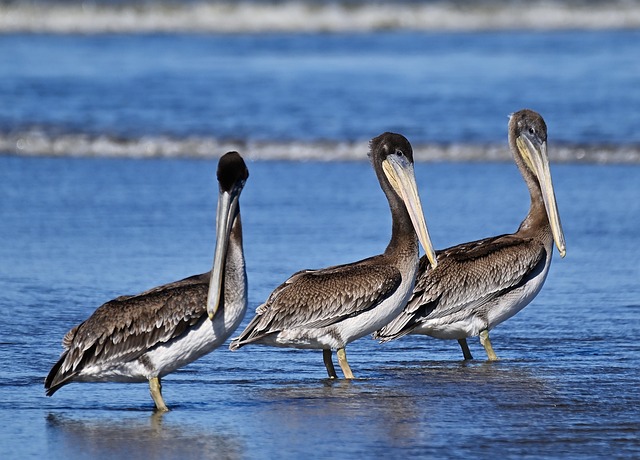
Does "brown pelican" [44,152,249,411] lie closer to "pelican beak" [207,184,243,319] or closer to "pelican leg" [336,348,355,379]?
"pelican beak" [207,184,243,319]

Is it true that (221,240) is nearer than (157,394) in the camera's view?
Yes

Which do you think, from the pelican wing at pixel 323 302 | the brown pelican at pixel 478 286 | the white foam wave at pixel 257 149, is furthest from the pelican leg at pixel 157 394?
the white foam wave at pixel 257 149

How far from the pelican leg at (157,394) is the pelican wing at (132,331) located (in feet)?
0.53

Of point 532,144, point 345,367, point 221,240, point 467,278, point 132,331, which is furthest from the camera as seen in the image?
point 532,144

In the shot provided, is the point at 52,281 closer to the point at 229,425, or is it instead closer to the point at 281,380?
the point at 281,380

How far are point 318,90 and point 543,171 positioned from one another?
1321 cm

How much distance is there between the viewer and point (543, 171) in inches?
348

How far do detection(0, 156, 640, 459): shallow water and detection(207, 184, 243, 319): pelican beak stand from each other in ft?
1.94

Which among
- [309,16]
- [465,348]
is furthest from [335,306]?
[309,16]

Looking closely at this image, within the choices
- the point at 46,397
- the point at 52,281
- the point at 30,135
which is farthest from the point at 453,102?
the point at 46,397

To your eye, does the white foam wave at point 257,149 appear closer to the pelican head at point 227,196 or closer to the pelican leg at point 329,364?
the pelican leg at point 329,364

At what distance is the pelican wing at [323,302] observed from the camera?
7.32 meters

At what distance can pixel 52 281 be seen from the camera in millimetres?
9625

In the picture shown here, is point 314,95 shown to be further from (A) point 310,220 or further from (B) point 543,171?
(B) point 543,171
